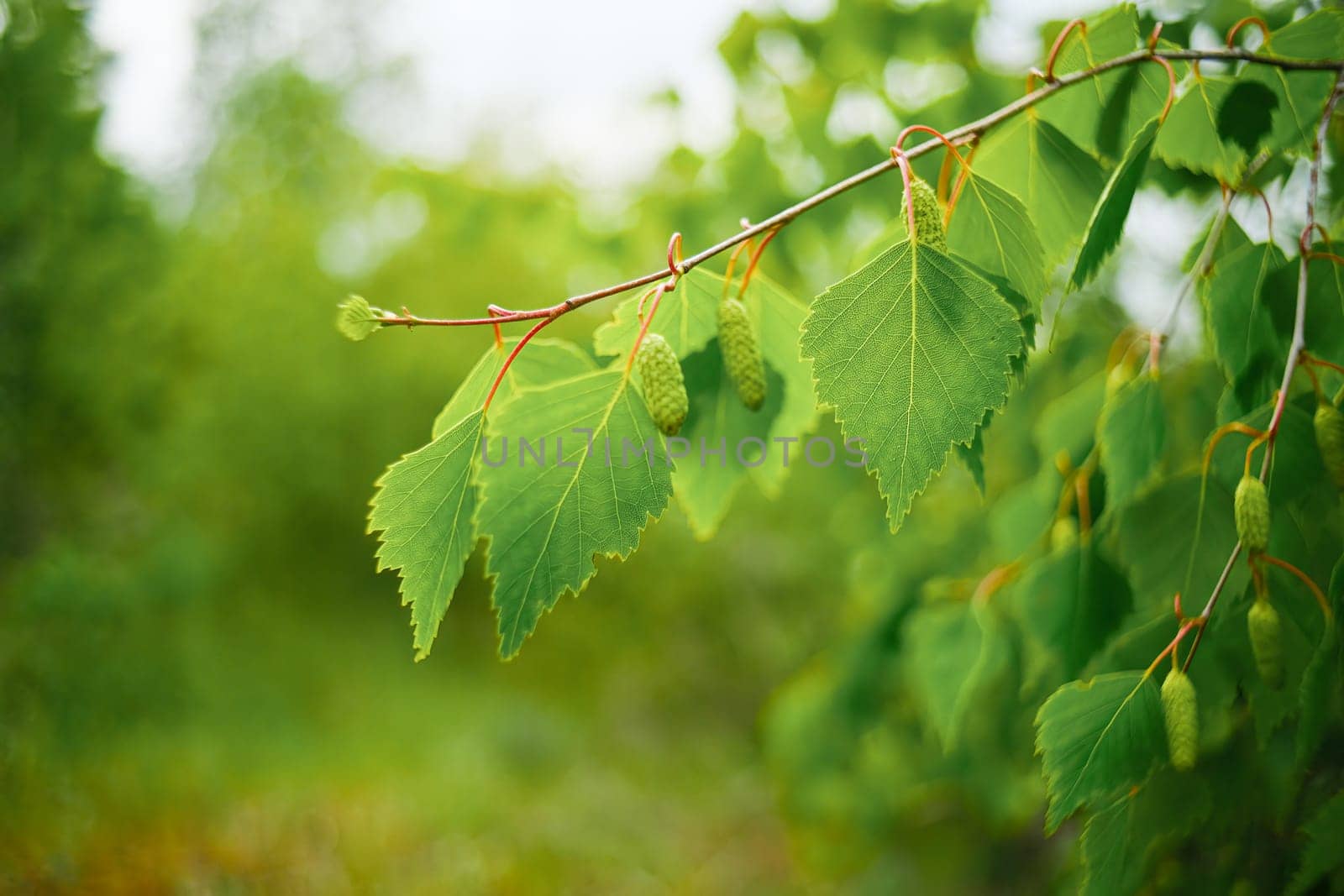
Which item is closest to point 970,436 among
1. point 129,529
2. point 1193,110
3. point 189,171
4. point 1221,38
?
point 1193,110

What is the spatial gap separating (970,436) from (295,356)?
486cm

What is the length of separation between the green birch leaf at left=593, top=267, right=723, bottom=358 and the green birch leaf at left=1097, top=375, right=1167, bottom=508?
1.23ft

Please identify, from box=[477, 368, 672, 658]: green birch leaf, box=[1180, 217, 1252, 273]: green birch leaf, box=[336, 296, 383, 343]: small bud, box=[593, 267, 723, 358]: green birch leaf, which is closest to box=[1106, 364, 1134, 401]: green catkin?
box=[1180, 217, 1252, 273]: green birch leaf

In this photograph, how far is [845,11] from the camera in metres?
1.35

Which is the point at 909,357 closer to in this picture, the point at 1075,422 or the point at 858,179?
the point at 858,179

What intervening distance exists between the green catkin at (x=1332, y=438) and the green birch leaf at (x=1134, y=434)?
0.55 ft

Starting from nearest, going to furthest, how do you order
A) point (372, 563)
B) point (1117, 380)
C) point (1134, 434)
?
point (1134, 434)
point (1117, 380)
point (372, 563)

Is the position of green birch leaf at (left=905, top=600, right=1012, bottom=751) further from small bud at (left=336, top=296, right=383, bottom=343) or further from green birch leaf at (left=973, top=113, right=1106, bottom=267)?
small bud at (left=336, top=296, right=383, bottom=343)

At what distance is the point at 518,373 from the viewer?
0.62 meters

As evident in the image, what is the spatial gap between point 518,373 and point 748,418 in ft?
0.63

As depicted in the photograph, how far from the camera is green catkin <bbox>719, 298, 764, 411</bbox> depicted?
1.92 feet

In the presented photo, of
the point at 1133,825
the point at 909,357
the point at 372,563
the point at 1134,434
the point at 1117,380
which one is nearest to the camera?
the point at 909,357

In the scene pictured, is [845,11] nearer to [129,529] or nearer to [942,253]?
[942,253]

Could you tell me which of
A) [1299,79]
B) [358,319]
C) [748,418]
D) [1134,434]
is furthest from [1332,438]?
[358,319]
